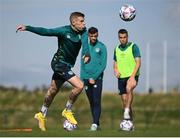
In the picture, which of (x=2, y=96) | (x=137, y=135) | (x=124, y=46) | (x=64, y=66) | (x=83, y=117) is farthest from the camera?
(x=2, y=96)

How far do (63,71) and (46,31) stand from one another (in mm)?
932

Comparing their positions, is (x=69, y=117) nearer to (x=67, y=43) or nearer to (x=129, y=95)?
(x=129, y=95)

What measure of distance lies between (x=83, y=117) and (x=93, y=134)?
22584 mm

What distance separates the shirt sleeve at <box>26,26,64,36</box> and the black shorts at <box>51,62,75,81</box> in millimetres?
665

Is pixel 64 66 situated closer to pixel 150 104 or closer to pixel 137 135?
pixel 137 135

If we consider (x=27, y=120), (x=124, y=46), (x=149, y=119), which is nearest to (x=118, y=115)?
(x=149, y=119)

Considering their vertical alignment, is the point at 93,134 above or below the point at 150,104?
above

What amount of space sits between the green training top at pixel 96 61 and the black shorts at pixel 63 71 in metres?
0.79

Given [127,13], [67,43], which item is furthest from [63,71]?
[127,13]

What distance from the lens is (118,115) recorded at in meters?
37.2

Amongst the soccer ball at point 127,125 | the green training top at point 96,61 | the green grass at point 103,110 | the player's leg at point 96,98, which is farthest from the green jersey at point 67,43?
the green grass at point 103,110

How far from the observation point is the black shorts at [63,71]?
45.1ft

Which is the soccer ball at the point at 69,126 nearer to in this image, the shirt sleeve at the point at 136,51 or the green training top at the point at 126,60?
the green training top at the point at 126,60

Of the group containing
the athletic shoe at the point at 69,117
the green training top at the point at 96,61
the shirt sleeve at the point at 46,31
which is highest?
the shirt sleeve at the point at 46,31
